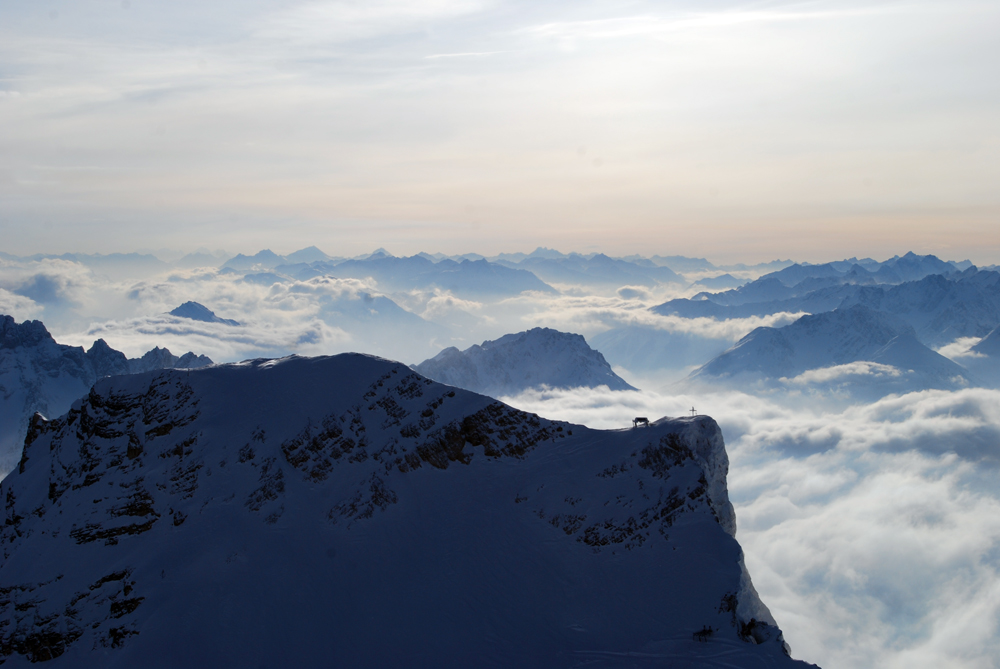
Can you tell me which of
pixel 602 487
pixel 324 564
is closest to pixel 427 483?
pixel 324 564

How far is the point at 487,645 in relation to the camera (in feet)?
171

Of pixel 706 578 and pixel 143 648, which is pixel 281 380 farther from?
pixel 706 578

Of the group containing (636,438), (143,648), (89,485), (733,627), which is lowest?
(143,648)

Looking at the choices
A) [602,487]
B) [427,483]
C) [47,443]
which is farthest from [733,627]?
[47,443]

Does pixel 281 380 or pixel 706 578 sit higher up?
pixel 281 380

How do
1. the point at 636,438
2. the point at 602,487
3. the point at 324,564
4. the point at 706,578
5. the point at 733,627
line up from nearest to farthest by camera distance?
1. the point at 733,627
2. the point at 706,578
3. the point at 324,564
4. the point at 602,487
5. the point at 636,438

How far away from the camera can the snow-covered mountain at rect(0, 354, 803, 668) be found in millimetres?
52750

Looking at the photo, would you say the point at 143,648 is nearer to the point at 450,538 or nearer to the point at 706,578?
the point at 450,538

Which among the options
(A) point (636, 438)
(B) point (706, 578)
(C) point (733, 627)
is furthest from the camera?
(A) point (636, 438)

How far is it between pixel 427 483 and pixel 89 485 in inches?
1435

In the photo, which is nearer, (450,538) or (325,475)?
(450,538)

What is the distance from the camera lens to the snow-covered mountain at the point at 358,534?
52750 millimetres

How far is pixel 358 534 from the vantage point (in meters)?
62.5

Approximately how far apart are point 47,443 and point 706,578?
7759 cm
